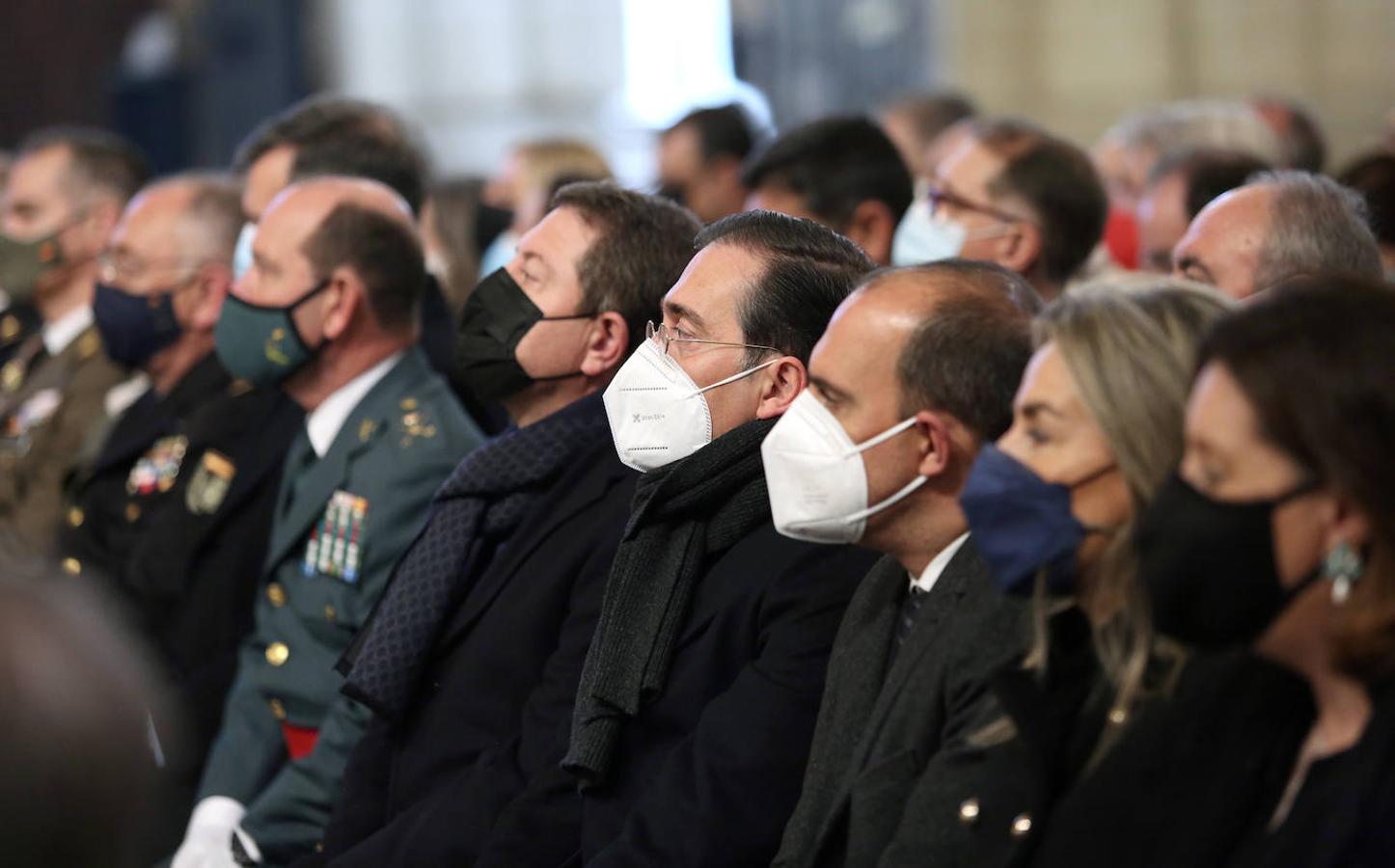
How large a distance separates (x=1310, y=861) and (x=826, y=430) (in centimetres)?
99

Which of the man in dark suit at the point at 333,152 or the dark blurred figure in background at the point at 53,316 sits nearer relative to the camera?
the man in dark suit at the point at 333,152

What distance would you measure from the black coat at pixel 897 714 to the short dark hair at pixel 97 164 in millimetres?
4677

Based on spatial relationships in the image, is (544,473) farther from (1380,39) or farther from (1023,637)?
(1380,39)

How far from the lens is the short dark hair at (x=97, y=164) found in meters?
6.75

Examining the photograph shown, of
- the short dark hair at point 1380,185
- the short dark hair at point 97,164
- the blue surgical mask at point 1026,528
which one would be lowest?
the short dark hair at point 97,164

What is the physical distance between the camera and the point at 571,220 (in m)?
3.89

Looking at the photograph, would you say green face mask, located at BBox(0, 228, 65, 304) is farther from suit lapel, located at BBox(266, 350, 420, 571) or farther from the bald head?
the bald head

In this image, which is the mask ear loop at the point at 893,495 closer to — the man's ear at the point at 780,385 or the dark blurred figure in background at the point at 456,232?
the man's ear at the point at 780,385

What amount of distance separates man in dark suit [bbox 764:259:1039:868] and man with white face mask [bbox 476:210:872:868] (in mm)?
131

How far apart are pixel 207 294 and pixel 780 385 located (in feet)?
8.86

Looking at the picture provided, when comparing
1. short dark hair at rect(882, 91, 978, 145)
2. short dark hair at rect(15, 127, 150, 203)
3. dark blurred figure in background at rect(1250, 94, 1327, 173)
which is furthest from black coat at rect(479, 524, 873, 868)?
short dark hair at rect(882, 91, 978, 145)

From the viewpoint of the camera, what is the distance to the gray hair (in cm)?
348

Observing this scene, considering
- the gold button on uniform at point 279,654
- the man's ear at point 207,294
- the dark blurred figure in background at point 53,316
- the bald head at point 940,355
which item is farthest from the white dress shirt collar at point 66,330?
the bald head at point 940,355

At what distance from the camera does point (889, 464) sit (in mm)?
2838
